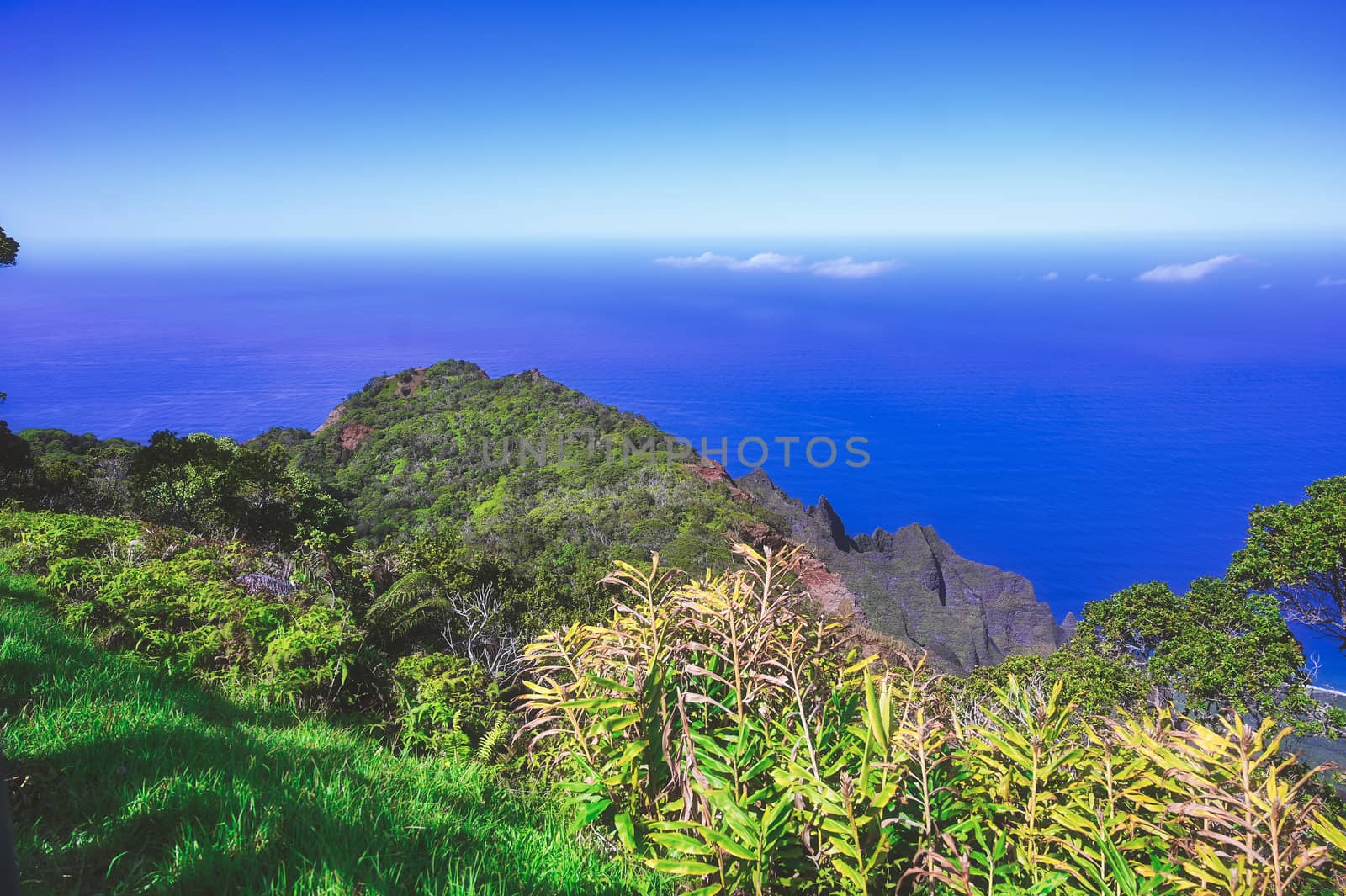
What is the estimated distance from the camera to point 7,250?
8.62 m

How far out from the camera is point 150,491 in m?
9.88

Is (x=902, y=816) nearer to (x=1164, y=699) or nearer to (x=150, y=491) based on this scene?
(x=1164, y=699)

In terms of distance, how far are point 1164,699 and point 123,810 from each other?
11044 millimetres

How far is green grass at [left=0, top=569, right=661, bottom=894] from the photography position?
174 centimetres

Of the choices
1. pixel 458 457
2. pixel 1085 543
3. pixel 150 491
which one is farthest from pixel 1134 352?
pixel 150 491

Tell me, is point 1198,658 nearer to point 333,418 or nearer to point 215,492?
point 215,492

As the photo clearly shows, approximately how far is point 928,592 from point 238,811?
24.6 m

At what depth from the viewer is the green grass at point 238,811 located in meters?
1.74

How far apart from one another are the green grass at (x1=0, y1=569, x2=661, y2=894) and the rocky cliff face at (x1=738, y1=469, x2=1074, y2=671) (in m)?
17.1

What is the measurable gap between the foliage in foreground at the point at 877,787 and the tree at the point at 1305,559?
27.9 feet

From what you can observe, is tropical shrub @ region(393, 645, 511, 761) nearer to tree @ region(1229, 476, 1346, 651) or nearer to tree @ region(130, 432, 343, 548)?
tree @ region(130, 432, 343, 548)

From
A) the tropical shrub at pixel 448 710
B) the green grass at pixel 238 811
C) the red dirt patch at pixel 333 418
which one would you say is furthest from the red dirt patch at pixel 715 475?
the green grass at pixel 238 811

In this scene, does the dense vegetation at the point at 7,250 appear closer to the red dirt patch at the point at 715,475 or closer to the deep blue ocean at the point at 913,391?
the red dirt patch at the point at 715,475

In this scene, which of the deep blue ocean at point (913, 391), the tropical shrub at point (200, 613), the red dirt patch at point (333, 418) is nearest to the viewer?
the tropical shrub at point (200, 613)
